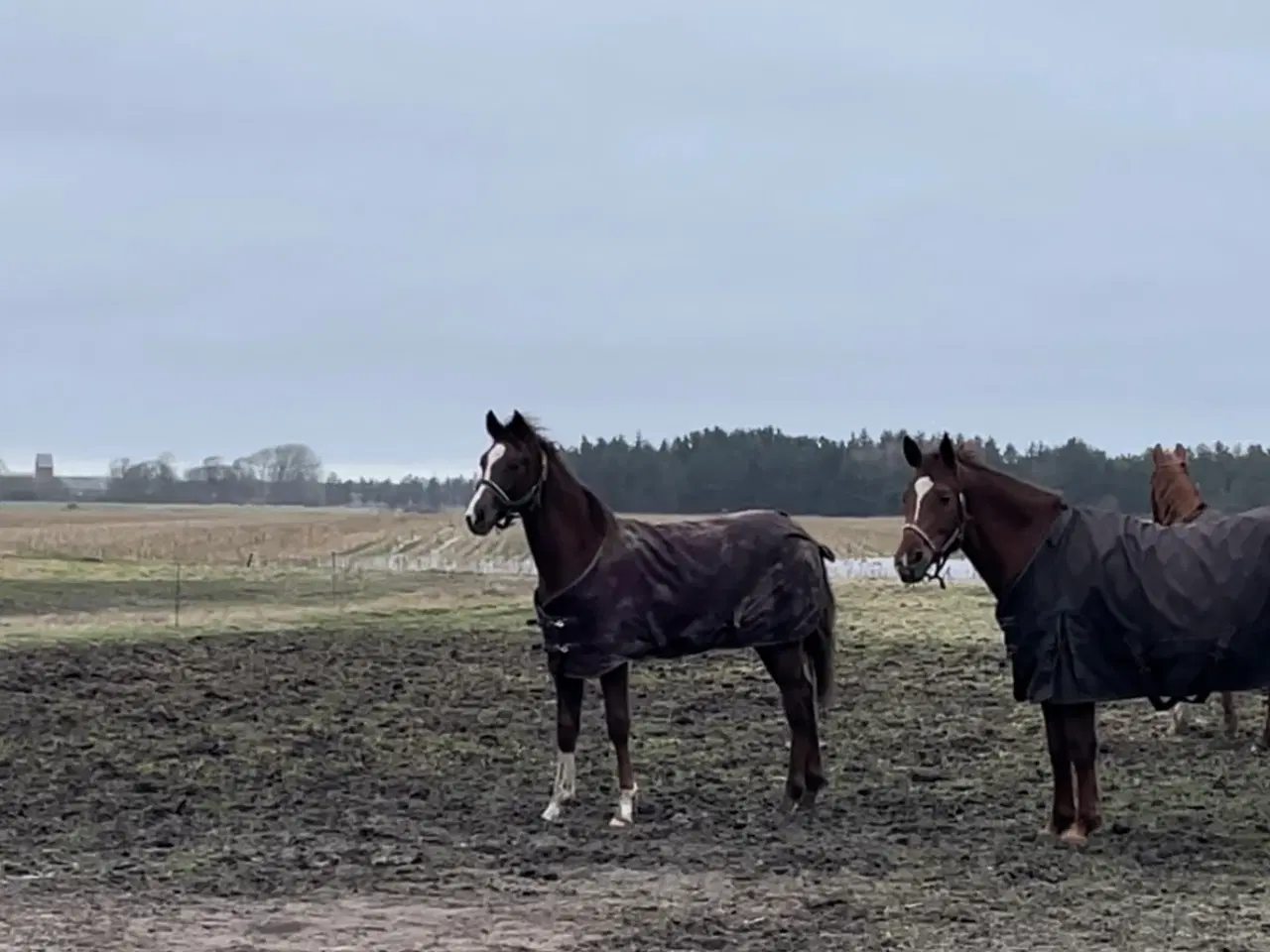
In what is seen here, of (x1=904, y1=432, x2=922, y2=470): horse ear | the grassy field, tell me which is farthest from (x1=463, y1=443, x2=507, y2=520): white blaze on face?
(x1=904, y1=432, x2=922, y2=470): horse ear

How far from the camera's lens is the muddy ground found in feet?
19.5

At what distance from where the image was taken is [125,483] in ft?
254

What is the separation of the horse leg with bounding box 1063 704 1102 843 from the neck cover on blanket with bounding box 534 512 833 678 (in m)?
1.59

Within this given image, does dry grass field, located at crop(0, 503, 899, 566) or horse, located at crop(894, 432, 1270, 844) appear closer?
horse, located at crop(894, 432, 1270, 844)

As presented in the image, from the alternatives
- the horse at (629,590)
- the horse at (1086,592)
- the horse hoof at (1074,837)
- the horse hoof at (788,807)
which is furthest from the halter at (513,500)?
the horse hoof at (1074,837)

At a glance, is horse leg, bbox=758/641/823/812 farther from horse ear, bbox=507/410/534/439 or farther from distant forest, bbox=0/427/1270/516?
distant forest, bbox=0/427/1270/516

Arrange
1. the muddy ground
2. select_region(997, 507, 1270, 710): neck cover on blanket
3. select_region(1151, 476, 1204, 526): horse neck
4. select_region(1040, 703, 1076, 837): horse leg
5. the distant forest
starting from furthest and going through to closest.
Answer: the distant forest
select_region(1151, 476, 1204, 526): horse neck
select_region(1040, 703, 1076, 837): horse leg
select_region(997, 507, 1270, 710): neck cover on blanket
the muddy ground

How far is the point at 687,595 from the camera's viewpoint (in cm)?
823

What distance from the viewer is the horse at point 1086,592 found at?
727 cm

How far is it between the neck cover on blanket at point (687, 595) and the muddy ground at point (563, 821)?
85 cm

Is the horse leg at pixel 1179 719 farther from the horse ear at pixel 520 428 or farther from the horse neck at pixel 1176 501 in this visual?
the horse ear at pixel 520 428

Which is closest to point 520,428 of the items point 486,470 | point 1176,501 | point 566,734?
point 486,470

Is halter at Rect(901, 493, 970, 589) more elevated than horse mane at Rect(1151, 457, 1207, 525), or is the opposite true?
horse mane at Rect(1151, 457, 1207, 525)

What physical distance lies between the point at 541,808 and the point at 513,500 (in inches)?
62.6
